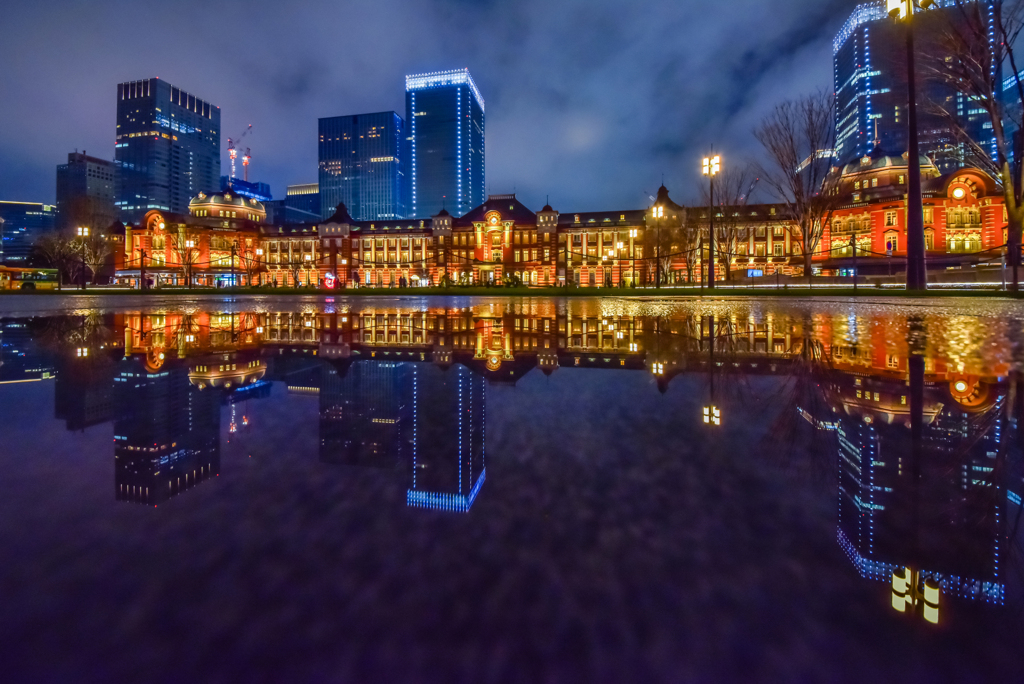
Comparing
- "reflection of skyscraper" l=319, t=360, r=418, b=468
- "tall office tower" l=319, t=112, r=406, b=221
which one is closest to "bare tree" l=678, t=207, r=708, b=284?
"reflection of skyscraper" l=319, t=360, r=418, b=468

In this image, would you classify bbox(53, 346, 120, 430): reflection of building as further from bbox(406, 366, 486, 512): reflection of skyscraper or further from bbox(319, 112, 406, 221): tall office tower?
bbox(319, 112, 406, 221): tall office tower

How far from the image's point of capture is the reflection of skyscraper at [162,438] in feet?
5.63

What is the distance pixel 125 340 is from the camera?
5.98 m

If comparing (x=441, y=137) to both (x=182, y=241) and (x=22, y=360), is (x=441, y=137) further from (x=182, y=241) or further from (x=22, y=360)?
(x=22, y=360)

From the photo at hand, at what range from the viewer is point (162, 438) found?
86.6 inches

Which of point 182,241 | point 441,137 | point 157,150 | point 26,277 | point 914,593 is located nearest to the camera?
point 914,593

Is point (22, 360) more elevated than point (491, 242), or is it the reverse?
point (491, 242)

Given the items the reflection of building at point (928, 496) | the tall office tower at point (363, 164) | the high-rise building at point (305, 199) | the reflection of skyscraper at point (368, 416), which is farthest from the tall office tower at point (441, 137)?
the reflection of building at point (928, 496)

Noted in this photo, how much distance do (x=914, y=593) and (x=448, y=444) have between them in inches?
60.2

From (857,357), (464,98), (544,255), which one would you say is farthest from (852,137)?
(857,357)

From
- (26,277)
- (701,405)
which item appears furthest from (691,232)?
(26,277)

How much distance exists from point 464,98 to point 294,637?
164 m

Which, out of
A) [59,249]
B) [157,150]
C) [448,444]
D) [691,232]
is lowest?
[448,444]

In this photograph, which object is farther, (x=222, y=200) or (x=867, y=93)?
(x=867, y=93)
